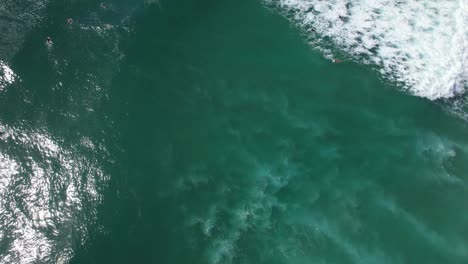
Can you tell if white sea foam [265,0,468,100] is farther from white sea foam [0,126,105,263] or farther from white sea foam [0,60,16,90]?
white sea foam [0,60,16,90]

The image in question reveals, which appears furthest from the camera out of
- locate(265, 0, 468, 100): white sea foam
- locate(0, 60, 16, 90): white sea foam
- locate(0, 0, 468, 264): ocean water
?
locate(265, 0, 468, 100): white sea foam

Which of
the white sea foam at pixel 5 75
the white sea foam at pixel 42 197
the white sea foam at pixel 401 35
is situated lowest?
the white sea foam at pixel 42 197

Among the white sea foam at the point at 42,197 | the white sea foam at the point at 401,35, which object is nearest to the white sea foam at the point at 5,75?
the white sea foam at the point at 42,197

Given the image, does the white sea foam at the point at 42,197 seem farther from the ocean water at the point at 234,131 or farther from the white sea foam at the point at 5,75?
the white sea foam at the point at 5,75

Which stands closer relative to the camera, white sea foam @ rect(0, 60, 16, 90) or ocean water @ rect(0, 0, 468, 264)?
ocean water @ rect(0, 0, 468, 264)

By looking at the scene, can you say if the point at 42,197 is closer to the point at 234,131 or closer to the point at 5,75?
the point at 5,75

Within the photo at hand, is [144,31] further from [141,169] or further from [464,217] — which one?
[464,217]

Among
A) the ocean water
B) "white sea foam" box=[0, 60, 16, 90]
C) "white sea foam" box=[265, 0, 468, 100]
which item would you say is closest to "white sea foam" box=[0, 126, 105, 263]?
the ocean water
